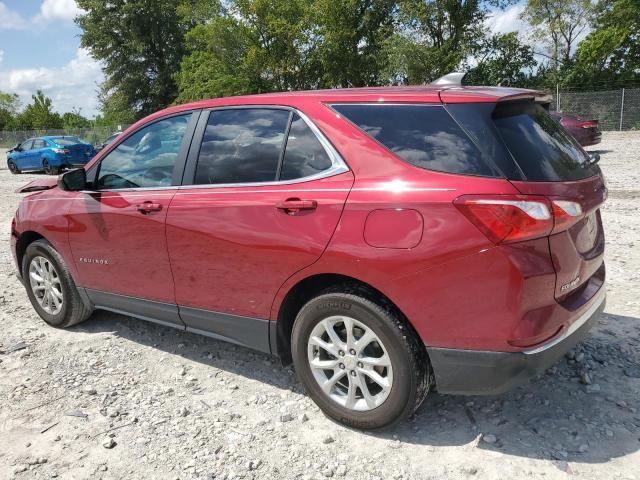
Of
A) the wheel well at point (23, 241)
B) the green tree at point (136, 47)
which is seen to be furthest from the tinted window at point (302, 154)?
the green tree at point (136, 47)

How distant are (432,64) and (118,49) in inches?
1156

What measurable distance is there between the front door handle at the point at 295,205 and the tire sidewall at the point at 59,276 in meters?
2.41

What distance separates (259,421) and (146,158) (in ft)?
6.51

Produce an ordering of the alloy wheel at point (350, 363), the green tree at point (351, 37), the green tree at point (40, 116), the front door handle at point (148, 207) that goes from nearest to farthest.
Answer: the alloy wheel at point (350, 363)
the front door handle at point (148, 207)
the green tree at point (351, 37)
the green tree at point (40, 116)

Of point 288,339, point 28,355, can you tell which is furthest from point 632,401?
point 28,355

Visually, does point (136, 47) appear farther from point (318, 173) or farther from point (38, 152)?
point (318, 173)

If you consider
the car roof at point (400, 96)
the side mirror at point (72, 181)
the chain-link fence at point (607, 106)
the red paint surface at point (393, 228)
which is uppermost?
the car roof at point (400, 96)

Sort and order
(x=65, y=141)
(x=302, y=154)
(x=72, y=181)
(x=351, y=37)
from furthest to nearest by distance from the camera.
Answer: (x=351, y=37) → (x=65, y=141) → (x=72, y=181) → (x=302, y=154)

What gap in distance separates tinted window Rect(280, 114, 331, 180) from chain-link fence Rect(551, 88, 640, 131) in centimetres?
2474

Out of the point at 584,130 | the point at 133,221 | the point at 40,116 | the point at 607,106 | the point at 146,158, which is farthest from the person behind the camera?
the point at 40,116

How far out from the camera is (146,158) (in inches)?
149

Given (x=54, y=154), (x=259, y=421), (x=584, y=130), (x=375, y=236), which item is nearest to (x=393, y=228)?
(x=375, y=236)

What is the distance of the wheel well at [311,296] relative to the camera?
2.71 metres

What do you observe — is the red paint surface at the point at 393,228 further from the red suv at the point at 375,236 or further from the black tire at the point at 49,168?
the black tire at the point at 49,168
